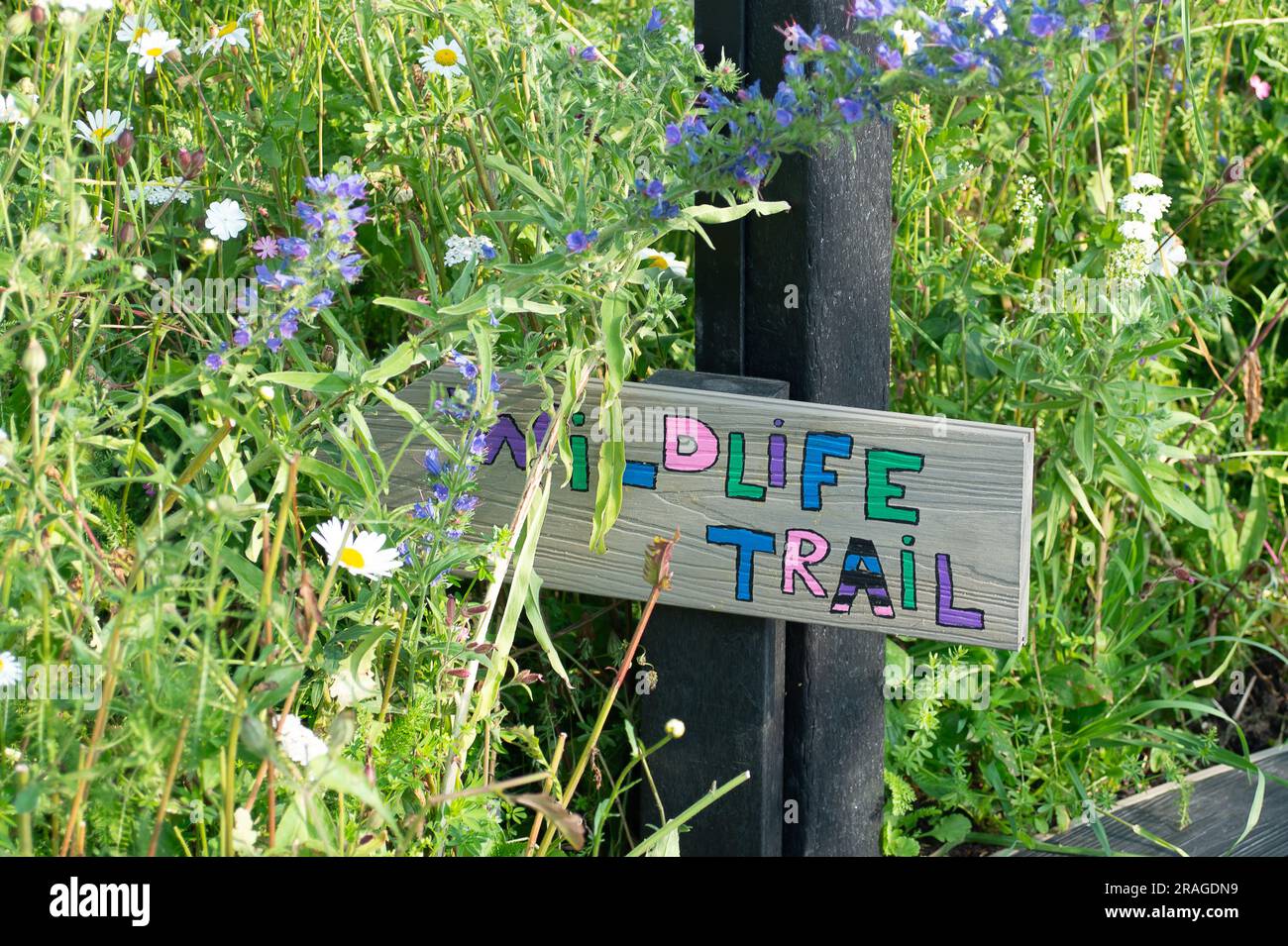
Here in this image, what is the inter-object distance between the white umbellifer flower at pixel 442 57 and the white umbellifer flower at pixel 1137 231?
1076 millimetres

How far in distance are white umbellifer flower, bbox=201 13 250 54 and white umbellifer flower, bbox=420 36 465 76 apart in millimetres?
298

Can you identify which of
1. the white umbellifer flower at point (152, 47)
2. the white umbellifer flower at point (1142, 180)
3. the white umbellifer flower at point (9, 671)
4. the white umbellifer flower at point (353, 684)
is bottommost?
the white umbellifer flower at point (353, 684)

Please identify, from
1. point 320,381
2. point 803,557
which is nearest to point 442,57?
point 320,381

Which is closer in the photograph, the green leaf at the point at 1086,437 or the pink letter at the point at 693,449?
the pink letter at the point at 693,449

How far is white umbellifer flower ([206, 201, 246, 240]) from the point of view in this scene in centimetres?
183

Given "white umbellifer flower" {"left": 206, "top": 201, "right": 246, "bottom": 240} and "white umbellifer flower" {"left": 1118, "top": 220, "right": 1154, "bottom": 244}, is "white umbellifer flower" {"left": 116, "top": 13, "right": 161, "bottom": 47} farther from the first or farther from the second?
"white umbellifer flower" {"left": 1118, "top": 220, "right": 1154, "bottom": 244}

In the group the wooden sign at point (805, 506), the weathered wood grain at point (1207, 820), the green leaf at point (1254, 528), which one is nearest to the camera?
the wooden sign at point (805, 506)

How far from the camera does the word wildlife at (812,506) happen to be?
5.08ft

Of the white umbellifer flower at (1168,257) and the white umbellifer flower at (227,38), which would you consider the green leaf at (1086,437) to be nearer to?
the white umbellifer flower at (1168,257)

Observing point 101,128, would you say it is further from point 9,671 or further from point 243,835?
point 243,835

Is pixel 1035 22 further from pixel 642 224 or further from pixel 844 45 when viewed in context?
pixel 642 224

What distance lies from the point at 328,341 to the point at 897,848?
117 centimetres

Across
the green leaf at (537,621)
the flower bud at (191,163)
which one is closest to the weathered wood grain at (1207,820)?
the green leaf at (537,621)

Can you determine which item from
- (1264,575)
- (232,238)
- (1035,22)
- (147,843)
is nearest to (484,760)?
(147,843)
